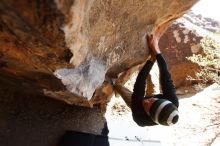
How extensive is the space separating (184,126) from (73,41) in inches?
236

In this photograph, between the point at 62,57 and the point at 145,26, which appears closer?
the point at 62,57

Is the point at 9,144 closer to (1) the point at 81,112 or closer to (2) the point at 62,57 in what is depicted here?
(1) the point at 81,112

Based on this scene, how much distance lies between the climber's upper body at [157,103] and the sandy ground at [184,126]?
151 centimetres

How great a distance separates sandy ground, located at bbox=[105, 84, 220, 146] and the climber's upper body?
1.51 metres

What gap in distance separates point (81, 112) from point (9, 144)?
1.59 m

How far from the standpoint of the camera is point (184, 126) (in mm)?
7449

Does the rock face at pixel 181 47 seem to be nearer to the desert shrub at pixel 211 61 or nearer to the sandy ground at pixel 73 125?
the desert shrub at pixel 211 61

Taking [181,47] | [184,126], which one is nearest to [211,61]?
[184,126]

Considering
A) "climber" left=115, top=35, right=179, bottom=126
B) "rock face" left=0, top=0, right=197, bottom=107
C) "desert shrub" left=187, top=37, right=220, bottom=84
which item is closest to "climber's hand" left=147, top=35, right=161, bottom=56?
"rock face" left=0, top=0, right=197, bottom=107

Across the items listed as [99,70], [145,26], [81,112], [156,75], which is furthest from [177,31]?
[99,70]

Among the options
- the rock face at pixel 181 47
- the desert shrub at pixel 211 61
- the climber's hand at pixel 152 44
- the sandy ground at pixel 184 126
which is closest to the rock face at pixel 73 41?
the climber's hand at pixel 152 44

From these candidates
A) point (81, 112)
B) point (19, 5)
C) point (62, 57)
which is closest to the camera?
point (19, 5)

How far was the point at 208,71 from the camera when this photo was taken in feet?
29.6

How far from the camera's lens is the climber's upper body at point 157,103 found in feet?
10.8
